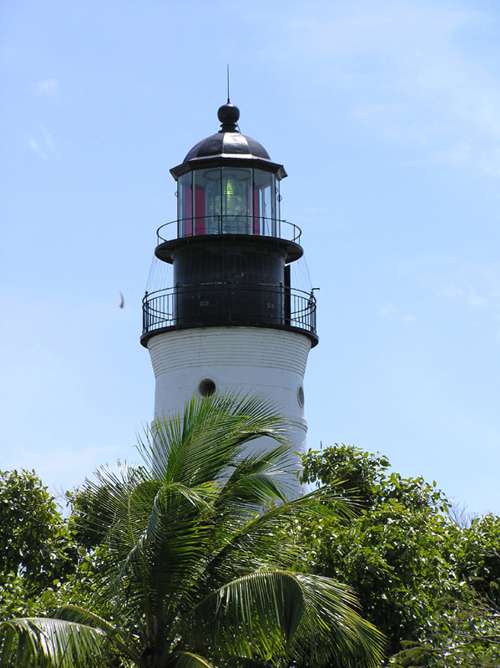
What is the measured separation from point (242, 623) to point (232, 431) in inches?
87.7

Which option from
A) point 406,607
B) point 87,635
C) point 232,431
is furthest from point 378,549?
point 87,635

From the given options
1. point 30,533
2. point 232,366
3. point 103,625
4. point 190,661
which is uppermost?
point 232,366

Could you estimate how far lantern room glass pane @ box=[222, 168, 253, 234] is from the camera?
29328 mm

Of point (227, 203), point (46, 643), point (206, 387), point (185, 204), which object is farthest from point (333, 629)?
point (185, 204)

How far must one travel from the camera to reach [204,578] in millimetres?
16562

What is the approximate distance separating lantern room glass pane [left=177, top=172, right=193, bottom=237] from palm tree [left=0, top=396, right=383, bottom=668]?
12.5 meters

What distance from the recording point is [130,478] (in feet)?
55.5

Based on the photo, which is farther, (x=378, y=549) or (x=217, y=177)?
(x=217, y=177)

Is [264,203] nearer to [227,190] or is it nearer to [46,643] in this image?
[227,190]

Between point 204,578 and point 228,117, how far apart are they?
15.7 m

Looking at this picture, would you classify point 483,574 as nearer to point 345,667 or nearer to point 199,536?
point 345,667

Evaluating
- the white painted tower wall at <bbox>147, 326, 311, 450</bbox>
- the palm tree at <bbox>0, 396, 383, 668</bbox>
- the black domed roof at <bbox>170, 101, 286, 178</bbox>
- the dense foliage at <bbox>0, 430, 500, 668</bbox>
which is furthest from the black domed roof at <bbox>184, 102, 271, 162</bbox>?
the palm tree at <bbox>0, 396, 383, 668</bbox>

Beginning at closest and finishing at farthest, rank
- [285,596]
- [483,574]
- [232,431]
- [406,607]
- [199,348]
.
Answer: [285,596], [232,431], [406,607], [483,574], [199,348]

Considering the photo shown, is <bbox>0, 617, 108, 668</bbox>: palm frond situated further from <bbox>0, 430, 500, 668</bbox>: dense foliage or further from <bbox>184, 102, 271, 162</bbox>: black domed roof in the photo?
<bbox>184, 102, 271, 162</bbox>: black domed roof
